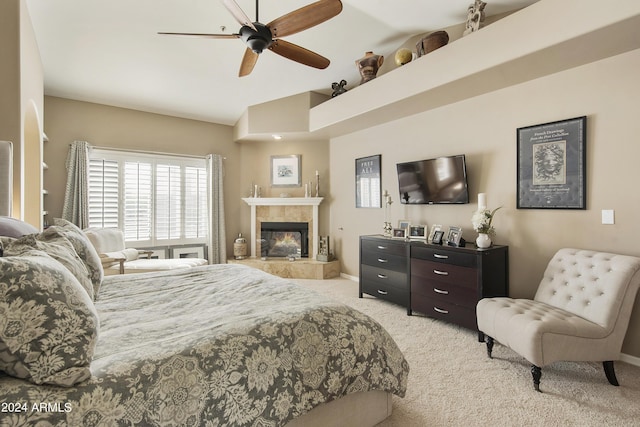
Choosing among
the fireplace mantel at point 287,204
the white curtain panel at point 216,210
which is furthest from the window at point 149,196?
the fireplace mantel at point 287,204

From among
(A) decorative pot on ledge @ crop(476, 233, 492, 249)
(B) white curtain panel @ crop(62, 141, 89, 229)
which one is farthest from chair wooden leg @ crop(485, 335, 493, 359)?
(B) white curtain panel @ crop(62, 141, 89, 229)

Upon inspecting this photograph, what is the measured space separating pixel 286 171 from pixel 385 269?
2884 mm

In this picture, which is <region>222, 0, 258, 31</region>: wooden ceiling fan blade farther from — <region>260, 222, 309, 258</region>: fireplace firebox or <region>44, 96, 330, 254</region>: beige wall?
<region>260, 222, 309, 258</region>: fireplace firebox

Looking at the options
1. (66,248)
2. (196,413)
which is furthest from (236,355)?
(66,248)

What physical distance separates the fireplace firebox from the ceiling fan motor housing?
12.7 feet

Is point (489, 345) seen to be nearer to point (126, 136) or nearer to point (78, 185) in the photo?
point (78, 185)

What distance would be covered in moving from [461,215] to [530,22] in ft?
6.56

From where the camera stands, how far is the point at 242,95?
16.8ft

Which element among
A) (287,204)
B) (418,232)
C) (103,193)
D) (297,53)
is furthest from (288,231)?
(297,53)

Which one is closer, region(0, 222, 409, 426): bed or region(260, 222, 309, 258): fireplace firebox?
→ region(0, 222, 409, 426): bed

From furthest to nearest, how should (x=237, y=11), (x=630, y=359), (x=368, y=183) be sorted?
(x=368, y=183), (x=630, y=359), (x=237, y=11)

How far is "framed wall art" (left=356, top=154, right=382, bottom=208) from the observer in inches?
195

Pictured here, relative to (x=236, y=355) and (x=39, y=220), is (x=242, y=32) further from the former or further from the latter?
(x=39, y=220)

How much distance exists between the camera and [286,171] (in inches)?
240
